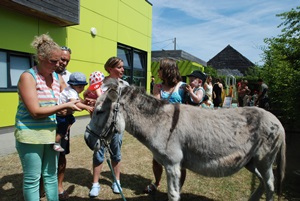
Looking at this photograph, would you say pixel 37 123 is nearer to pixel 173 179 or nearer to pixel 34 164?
pixel 34 164

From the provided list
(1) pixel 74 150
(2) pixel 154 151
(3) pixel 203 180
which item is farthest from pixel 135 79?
(2) pixel 154 151

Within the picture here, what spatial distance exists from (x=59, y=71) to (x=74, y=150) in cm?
316

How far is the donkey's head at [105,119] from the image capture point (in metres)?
2.42

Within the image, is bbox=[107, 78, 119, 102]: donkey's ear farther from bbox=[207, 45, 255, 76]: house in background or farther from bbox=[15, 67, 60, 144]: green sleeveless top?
bbox=[207, 45, 255, 76]: house in background

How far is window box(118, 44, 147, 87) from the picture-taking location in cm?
1104

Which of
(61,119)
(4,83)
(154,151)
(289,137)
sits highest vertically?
(4,83)

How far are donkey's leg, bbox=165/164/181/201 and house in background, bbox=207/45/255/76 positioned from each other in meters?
43.0

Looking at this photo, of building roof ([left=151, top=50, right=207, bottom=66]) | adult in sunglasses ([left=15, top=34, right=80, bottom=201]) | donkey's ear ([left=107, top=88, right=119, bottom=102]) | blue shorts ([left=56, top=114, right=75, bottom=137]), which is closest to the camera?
adult in sunglasses ([left=15, top=34, right=80, bottom=201])

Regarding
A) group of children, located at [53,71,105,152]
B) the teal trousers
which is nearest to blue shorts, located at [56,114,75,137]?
group of children, located at [53,71,105,152]

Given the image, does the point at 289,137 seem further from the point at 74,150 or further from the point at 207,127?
the point at 74,150

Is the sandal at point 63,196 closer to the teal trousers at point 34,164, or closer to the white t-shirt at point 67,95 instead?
the teal trousers at point 34,164

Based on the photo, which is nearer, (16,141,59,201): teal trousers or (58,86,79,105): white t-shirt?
(16,141,59,201): teal trousers

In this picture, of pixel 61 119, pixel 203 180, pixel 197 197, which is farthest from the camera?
pixel 203 180

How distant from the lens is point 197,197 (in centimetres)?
362
